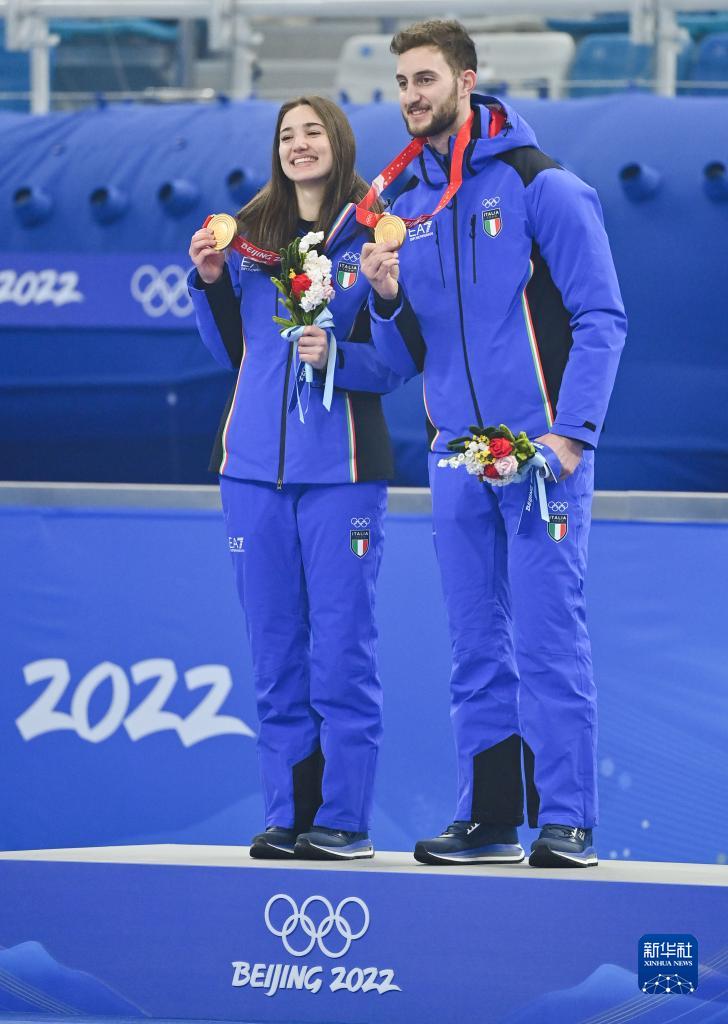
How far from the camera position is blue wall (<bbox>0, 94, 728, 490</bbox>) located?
19.0 ft

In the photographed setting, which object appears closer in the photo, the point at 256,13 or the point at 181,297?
the point at 181,297

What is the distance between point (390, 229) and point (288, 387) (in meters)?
0.43

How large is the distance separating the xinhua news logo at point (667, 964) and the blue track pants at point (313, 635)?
72 centimetres

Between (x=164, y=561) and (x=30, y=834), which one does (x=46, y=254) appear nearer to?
(x=164, y=561)

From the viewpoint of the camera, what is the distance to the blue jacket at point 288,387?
141 inches

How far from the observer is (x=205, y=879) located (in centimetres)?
337

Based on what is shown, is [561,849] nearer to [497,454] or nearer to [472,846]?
[472,846]

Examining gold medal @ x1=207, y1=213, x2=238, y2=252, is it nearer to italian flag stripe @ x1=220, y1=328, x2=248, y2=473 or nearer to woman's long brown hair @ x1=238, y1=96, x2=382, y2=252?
woman's long brown hair @ x1=238, y1=96, x2=382, y2=252

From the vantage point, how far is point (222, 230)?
360 centimetres

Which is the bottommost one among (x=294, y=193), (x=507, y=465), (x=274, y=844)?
(x=274, y=844)

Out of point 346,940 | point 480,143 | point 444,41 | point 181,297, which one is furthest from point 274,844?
point 181,297

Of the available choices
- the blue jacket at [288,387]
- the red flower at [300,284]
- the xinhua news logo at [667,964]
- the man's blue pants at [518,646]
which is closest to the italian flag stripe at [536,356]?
the man's blue pants at [518,646]

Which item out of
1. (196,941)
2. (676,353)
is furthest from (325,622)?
(676,353)

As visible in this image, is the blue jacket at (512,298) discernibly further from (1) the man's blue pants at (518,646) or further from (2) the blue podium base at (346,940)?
(2) the blue podium base at (346,940)
